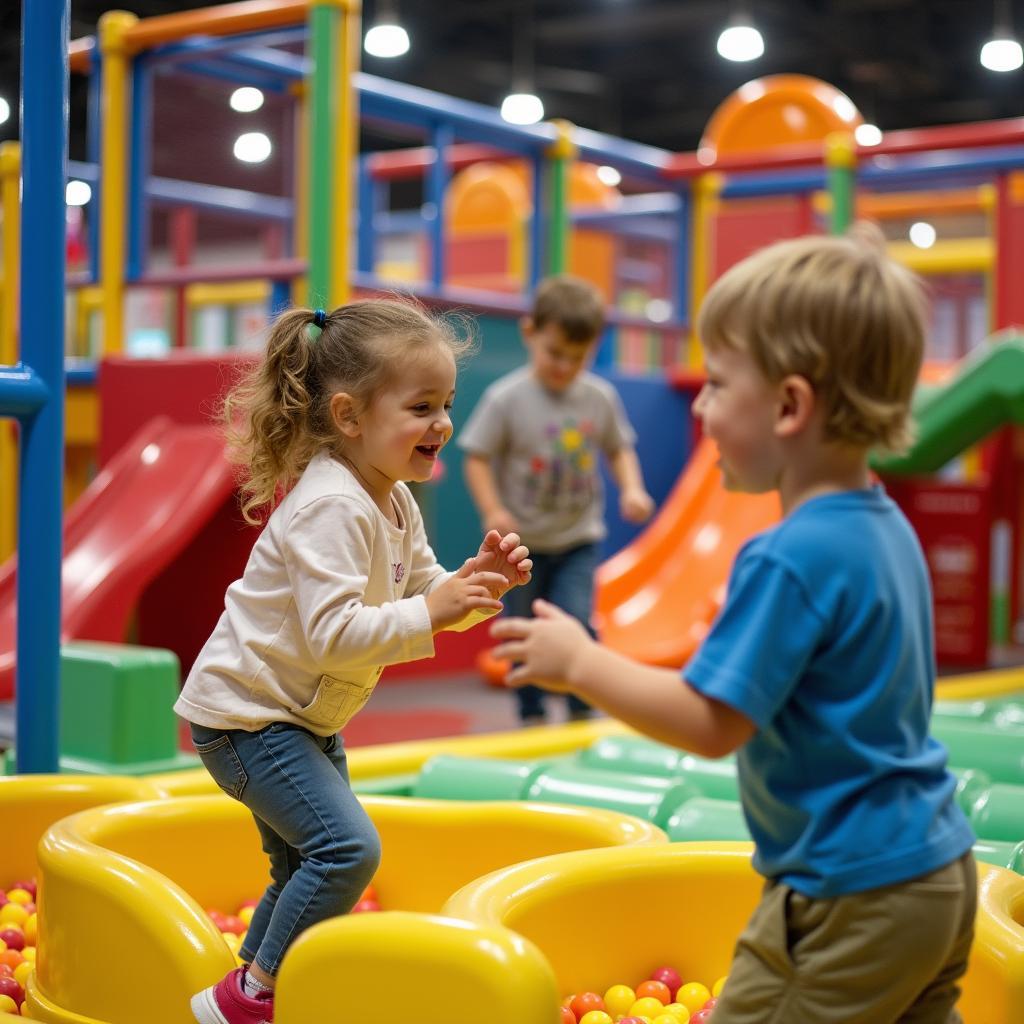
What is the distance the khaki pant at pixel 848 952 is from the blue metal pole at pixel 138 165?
5030 millimetres

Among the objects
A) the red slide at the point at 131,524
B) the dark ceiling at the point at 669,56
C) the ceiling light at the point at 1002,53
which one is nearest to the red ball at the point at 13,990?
the red slide at the point at 131,524

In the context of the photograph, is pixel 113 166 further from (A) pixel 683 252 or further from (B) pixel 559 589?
(A) pixel 683 252

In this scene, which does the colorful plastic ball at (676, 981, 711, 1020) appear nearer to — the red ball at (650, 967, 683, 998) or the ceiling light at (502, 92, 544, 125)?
the red ball at (650, 967, 683, 998)

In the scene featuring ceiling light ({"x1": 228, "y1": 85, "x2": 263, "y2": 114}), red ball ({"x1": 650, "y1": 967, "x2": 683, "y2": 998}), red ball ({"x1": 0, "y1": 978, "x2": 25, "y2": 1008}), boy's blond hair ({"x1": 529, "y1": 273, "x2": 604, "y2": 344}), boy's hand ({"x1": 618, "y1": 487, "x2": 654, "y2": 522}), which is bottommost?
red ball ({"x1": 0, "y1": 978, "x2": 25, "y2": 1008})

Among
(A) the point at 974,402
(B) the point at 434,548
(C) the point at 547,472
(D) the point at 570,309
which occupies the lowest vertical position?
(B) the point at 434,548

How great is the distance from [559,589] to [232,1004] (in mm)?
2621

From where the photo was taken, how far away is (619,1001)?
214 cm

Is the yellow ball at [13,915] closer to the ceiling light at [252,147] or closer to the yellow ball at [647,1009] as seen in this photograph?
the yellow ball at [647,1009]

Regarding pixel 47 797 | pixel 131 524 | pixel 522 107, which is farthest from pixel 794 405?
pixel 522 107

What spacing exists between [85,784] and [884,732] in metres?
1.71

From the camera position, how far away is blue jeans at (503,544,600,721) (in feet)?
14.5

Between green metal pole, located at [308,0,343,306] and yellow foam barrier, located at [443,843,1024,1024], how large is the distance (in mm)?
3408

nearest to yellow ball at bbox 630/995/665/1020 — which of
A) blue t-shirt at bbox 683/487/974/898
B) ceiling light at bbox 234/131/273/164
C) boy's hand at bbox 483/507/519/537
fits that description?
blue t-shirt at bbox 683/487/974/898

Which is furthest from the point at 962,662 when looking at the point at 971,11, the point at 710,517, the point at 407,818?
the point at 971,11
